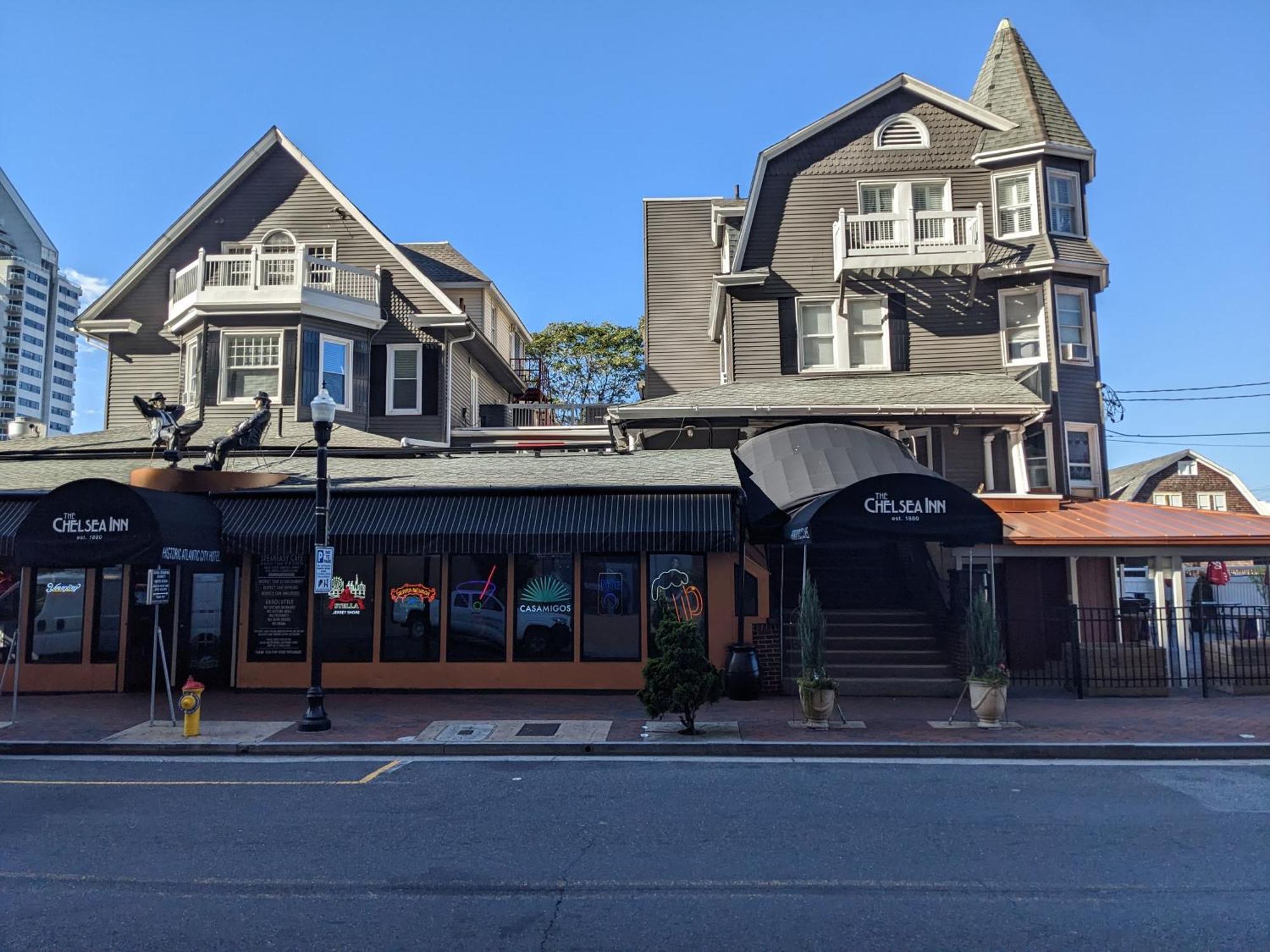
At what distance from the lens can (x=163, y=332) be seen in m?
25.0

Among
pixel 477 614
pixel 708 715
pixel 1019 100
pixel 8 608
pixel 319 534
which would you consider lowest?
pixel 708 715

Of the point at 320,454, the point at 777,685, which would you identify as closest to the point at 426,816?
the point at 320,454

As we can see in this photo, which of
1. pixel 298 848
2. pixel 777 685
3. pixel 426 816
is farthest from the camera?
pixel 777 685

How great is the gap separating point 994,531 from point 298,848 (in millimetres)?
10943

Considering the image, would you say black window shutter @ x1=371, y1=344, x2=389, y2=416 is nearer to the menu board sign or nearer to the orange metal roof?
the menu board sign

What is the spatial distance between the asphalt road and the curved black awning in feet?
15.4

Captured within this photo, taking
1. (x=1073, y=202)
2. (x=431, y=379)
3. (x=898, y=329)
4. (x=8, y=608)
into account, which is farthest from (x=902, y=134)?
(x=8, y=608)

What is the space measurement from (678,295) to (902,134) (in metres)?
7.90

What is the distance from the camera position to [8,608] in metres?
16.9

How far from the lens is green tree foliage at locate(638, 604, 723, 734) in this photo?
464 inches

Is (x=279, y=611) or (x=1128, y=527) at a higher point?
(x=1128, y=527)

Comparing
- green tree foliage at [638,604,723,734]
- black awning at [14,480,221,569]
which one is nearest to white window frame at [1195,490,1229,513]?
green tree foliage at [638,604,723,734]

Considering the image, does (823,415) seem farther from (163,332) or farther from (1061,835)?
(163,332)

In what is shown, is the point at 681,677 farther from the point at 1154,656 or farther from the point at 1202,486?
the point at 1202,486
